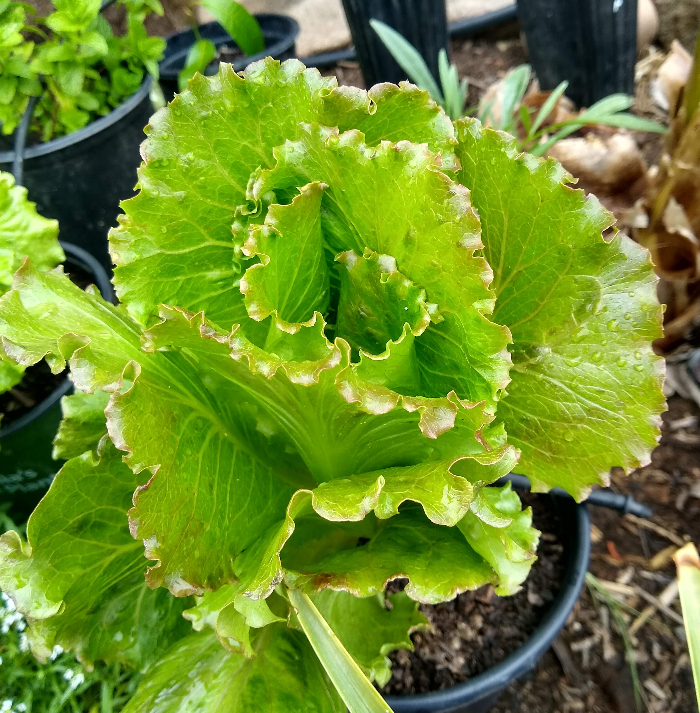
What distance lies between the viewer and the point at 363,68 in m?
2.47

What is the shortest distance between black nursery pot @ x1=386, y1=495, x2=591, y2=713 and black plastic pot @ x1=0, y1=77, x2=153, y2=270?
1.52 m

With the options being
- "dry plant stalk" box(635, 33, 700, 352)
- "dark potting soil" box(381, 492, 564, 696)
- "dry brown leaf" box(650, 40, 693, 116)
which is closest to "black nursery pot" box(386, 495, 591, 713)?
"dark potting soil" box(381, 492, 564, 696)

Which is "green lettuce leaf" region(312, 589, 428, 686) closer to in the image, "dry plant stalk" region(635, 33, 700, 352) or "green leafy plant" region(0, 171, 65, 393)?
"green leafy plant" region(0, 171, 65, 393)

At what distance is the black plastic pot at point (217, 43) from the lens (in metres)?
2.51

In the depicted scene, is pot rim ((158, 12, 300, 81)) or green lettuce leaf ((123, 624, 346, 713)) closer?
green lettuce leaf ((123, 624, 346, 713))

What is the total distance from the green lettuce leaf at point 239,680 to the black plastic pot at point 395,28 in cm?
209

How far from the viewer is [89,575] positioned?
79 centimetres

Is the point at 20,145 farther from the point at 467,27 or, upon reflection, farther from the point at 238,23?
the point at 467,27

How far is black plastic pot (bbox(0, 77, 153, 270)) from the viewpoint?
1681 mm

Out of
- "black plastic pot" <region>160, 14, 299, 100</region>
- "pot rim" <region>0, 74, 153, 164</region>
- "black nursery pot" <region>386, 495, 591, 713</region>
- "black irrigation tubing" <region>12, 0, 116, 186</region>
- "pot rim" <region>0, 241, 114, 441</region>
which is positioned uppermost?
"black irrigation tubing" <region>12, 0, 116, 186</region>

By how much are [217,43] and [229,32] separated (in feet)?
1.88

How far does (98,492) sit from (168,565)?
18 centimetres

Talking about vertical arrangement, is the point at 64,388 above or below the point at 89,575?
below

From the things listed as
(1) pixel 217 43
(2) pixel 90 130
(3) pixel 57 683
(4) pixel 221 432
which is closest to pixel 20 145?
(2) pixel 90 130
